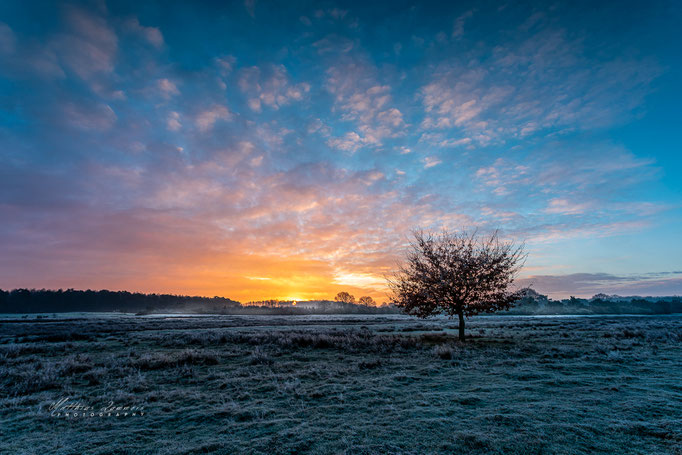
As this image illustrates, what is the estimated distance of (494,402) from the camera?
9781mm

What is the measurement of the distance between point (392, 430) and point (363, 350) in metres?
14.4

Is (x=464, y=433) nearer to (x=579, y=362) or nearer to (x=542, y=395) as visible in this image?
(x=542, y=395)

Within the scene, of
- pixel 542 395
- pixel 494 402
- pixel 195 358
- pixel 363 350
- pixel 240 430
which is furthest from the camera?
pixel 363 350

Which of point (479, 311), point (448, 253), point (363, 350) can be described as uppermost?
point (448, 253)

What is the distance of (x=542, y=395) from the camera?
412 inches

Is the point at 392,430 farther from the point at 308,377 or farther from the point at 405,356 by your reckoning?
the point at 405,356

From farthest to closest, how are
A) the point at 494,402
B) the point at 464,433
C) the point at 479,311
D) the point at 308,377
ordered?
the point at 479,311 < the point at 308,377 < the point at 494,402 < the point at 464,433

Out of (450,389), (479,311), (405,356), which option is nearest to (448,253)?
(479,311)

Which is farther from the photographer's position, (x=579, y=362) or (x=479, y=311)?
(x=479, y=311)

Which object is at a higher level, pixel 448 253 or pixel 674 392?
pixel 448 253

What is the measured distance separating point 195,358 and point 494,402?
1604cm

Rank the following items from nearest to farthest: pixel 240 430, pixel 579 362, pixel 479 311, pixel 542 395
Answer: pixel 240 430, pixel 542 395, pixel 579 362, pixel 479 311

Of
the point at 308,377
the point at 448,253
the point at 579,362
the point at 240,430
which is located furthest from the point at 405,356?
the point at 240,430

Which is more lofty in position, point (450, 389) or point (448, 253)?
→ point (448, 253)
